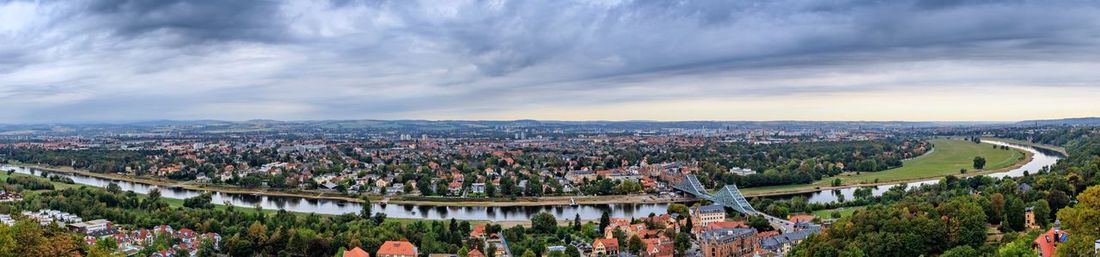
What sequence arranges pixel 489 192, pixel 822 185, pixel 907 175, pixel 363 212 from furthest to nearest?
1. pixel 907 175
2. pixel 822 185
3. pixel 489 192
4. pixel 363 212

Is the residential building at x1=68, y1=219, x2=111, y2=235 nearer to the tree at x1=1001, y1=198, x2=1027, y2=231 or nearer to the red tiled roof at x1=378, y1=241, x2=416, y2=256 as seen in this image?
the red tiled roof at x1=378, y1=241, x2=416, y2=256

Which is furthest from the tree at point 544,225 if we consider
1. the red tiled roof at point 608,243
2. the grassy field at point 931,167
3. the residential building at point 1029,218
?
the grassy field at point 931,167

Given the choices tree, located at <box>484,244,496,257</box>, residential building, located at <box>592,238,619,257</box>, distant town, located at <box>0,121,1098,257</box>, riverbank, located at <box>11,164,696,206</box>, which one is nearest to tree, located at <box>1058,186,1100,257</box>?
distant town, located at <box>0,121,1098,257</box>

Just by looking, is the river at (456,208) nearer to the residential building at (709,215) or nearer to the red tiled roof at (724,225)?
the residential building at (709,215)

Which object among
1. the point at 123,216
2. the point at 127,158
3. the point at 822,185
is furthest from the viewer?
the point at 127,158

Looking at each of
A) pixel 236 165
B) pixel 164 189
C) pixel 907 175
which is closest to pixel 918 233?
pixel 907 175

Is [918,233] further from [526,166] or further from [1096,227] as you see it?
[526,166]
